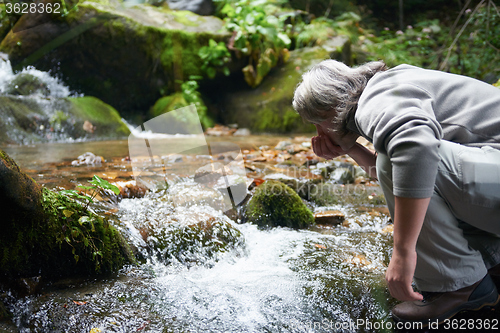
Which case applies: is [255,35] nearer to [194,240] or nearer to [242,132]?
[242,132]

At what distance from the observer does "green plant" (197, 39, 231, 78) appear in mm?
6732

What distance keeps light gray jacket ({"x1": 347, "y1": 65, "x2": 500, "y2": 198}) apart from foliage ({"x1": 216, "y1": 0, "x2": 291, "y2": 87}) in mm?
5967

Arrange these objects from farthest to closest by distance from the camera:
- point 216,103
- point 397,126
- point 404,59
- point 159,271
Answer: point 216,103, point 404,59, point 159,271, point 397,126

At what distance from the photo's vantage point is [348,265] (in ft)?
5.94

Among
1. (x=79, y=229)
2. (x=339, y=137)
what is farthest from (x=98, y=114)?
(x=339, y=137)

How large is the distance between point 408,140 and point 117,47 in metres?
6.49

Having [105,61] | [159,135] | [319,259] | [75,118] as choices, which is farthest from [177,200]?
[105,61]

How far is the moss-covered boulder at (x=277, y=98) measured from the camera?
6.64 meters

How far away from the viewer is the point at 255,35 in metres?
6.83

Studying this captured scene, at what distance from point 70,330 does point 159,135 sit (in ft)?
4.64

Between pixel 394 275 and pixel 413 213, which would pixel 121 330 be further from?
pixel 413 213

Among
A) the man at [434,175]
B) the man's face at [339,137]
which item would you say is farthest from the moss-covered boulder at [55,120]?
the man at [434,175]

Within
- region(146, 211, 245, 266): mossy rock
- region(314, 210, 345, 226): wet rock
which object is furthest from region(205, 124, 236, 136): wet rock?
region(146, 211, 245, 266): mossy rock

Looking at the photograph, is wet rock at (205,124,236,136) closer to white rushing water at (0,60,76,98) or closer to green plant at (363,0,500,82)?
white rushing water at (0,60,76,98)
